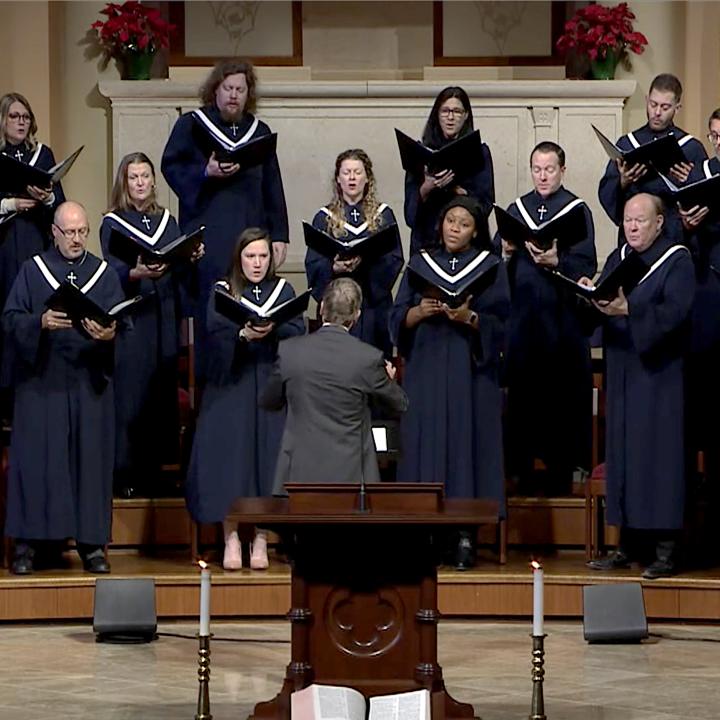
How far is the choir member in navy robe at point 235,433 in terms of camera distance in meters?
8.86

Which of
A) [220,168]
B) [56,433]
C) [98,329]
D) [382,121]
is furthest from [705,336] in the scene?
[382,121]

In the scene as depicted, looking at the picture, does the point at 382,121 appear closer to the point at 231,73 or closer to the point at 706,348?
the point at 231,73

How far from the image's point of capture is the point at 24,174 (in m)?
8.97

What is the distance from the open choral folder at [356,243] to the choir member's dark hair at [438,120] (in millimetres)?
600

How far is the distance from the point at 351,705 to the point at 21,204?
4079 mm

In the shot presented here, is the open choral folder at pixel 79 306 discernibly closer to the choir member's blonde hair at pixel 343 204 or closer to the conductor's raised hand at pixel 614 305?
the choir member's blonde hair at pixel 343 204

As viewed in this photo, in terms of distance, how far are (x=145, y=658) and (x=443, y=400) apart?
201 cm

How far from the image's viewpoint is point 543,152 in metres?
9.41

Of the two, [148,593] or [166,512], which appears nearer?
[148,593]

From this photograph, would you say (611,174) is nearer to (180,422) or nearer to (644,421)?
(644,421)

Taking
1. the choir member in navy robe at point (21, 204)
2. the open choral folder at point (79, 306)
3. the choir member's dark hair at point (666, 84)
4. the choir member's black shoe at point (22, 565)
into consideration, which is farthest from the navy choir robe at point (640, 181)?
the choir member's black shoe at point (22, 565)

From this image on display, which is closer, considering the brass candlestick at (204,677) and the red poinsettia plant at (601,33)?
the brass candlestick at (204,677)

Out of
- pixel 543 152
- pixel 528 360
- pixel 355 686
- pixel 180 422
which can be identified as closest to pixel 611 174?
pixel 543 152

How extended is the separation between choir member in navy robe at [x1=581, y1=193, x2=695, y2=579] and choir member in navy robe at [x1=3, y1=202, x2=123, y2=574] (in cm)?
231
